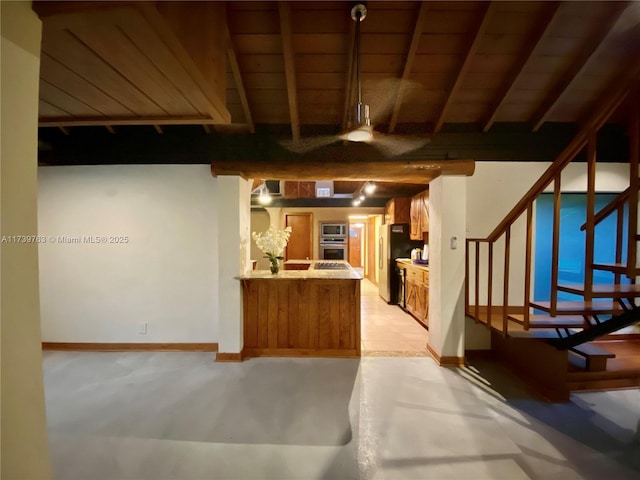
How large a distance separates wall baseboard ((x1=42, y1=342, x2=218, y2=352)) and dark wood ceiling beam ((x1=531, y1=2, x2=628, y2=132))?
448cm

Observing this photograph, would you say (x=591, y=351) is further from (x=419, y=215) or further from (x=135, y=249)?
(x=135, y=249)

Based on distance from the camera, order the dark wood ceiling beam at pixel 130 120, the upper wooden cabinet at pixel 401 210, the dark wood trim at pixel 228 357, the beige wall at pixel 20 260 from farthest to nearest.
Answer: the upper wooden cabinet at pixel 401 210
the dark wood trim at pixel 228 357
the dark wood ceiling beam at pixel 130 120
the beige wall at pixel 20 260

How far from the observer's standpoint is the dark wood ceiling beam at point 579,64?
2.03 m

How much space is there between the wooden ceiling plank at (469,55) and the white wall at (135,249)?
8.81ft

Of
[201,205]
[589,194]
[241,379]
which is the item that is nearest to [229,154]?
[201,205]

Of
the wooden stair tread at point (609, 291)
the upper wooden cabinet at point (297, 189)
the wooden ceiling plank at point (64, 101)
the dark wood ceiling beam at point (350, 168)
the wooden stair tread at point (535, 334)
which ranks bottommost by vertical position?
the wooden stair tread at point (535, 334)

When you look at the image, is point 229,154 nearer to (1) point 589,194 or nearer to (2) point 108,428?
(2) point 108,428

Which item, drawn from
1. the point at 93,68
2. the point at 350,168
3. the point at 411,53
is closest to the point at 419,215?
the point at 350,168

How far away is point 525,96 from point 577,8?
776 mm

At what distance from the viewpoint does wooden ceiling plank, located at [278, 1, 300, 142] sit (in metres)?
1.99

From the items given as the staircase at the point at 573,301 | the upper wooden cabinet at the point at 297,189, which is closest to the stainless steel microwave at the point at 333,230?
the upper wooden cabinet at the point at 297,189

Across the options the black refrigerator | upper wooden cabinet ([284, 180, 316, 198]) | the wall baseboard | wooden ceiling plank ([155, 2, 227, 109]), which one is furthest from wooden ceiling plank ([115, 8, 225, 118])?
upper wooden cabinet ([284, 180, 316, 198])

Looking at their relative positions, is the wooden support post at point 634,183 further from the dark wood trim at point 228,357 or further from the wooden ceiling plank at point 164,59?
the dark wood trim at point 228,357

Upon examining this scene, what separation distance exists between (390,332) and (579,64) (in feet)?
11.7
